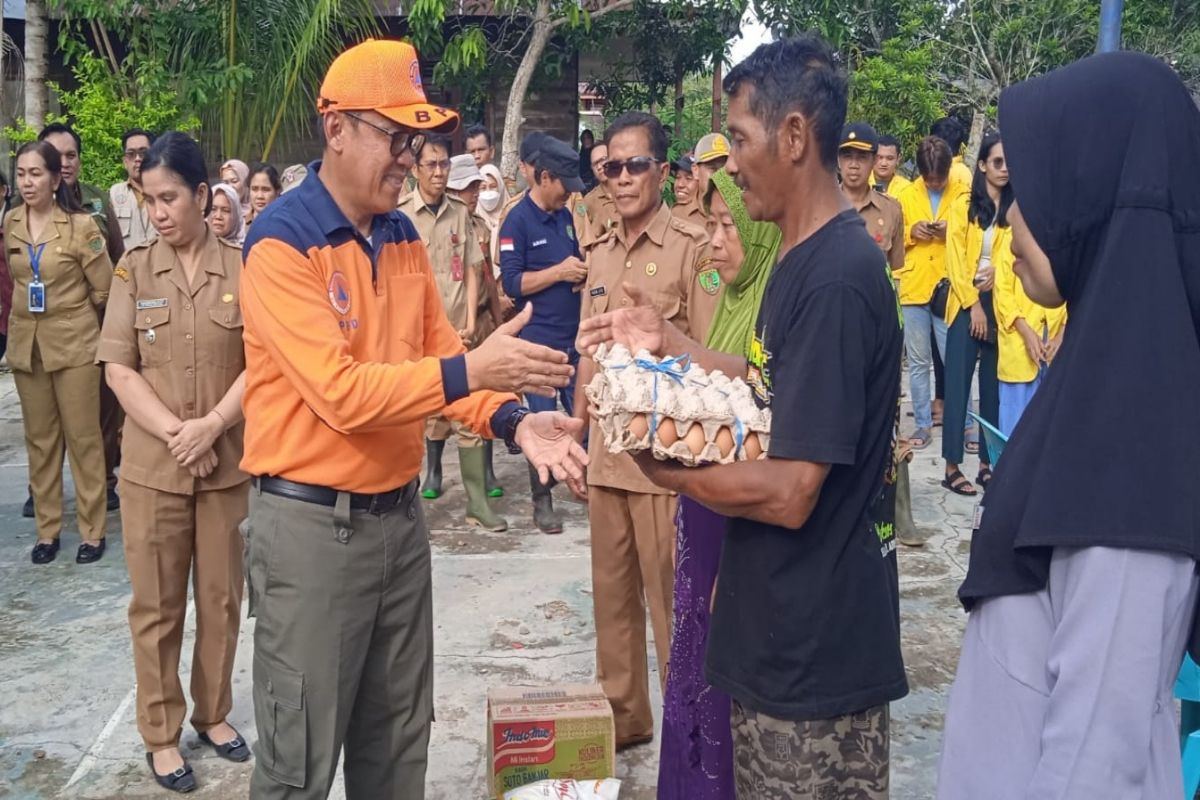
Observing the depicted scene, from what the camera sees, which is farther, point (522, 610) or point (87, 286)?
point (87, 286)

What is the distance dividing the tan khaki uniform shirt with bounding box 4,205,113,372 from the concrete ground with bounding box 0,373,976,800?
1.09 meters

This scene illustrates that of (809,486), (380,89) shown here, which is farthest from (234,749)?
(809,486)

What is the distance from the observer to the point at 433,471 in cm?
700

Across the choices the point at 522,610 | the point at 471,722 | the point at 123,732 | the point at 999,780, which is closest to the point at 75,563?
the point at 123,732

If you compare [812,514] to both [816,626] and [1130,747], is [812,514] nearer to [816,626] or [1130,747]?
[816,626]

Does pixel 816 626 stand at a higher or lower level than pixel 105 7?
lower

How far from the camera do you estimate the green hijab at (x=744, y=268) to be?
293cm

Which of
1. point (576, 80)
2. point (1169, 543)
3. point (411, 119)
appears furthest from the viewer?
point (576, 80)

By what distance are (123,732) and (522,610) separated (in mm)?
1794

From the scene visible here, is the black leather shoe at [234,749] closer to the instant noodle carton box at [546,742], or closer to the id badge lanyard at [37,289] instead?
the instant noodle carton box at [546,742]

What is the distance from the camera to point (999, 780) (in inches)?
64.2

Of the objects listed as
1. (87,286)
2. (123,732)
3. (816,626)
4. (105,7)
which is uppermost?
(105,7)

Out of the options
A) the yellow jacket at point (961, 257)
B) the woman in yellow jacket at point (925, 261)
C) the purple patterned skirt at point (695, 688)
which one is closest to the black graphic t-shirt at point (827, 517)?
the purple patterned skirt at point (695, 688)

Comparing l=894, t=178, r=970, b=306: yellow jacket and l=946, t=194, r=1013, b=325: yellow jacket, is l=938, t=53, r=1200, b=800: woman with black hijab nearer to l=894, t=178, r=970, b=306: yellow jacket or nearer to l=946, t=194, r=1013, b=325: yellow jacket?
l=946, t=194, r=1013, b=325: yellow jacket
